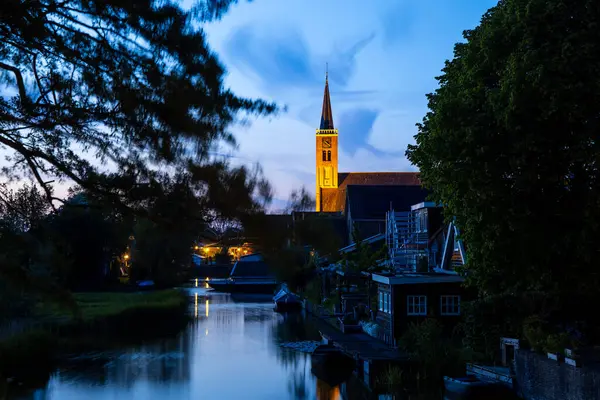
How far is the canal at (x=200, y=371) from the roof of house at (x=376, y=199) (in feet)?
79.4

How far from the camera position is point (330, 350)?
26281 millimetres

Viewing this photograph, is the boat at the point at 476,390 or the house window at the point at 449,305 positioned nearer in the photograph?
the boat at the point at 476,390

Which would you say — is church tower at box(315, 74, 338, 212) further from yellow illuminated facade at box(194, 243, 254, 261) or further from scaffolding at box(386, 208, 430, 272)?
yellow illuminated facade at box(194, 243, 254, 261)

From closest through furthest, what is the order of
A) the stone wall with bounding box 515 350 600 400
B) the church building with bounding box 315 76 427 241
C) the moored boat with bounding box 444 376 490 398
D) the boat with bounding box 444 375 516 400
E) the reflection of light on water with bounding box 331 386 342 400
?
the stone wall with bounding box 515 350 600 400 → the boat with bounding box 444 375 516 400 → the moored boat with bounding box 444 376 490 398 → the reflection of light on water with bounding box 331 386 342 400 → the church building with bounding box 315 76 427 241

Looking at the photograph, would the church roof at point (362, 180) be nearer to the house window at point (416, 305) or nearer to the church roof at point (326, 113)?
the church roof at point (326, 113)

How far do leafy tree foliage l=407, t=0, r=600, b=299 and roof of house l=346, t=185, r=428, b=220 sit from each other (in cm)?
4299

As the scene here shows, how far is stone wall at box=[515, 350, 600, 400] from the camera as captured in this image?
50.0ft

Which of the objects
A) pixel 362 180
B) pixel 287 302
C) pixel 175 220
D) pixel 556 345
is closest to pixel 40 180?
pixel 175 220

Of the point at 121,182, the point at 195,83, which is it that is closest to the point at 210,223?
the point at 121,182

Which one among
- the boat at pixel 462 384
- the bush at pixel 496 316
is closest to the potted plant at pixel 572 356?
the boat at pixel 462 384

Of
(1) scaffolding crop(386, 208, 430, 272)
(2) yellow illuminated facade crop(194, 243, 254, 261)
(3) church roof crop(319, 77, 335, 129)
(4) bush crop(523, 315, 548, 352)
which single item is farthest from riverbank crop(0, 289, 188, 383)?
(3) church roof crop(319, 77, 335, 129)

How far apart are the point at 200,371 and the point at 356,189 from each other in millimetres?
39786

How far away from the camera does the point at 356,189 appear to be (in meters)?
64.3

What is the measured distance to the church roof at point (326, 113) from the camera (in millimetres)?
134500
